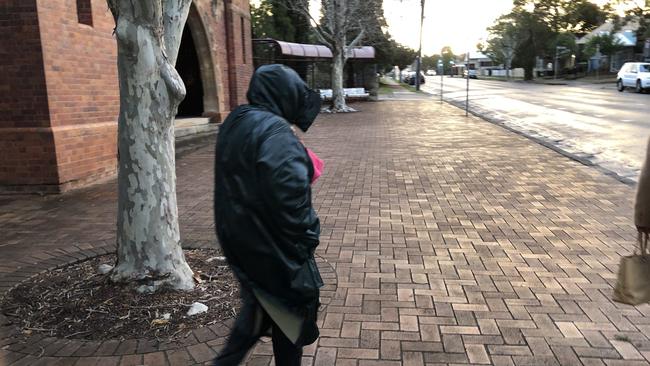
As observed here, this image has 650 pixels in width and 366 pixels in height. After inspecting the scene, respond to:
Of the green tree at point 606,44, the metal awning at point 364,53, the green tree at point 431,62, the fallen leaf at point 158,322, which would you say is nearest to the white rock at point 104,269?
the fallen leaf at point 158,322

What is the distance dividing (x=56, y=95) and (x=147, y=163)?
15.5ft

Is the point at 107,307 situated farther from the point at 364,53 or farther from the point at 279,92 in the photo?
the point at 364,53

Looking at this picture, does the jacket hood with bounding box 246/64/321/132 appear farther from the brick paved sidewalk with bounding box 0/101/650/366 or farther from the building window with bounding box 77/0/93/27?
the building window with bounding box 77/0/93/27

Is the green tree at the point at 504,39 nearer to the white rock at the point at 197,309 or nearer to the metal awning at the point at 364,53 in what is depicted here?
the metal awning at the point at 364,53

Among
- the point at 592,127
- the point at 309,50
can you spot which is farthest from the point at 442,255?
the point at 309,50

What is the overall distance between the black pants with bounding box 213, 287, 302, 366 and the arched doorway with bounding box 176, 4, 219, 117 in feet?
43.8

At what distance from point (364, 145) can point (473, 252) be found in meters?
7.92

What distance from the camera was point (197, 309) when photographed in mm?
3879

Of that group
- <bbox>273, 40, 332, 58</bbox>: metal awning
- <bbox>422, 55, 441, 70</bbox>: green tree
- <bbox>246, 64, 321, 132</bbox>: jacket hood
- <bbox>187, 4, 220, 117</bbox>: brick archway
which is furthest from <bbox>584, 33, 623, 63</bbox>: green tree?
<bbox>422, 55, 441, 70</bbox>: green tree

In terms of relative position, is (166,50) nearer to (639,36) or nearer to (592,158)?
(592,158)

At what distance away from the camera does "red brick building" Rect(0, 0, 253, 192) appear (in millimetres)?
7629

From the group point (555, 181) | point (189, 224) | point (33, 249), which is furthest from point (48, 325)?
point (555, 181)

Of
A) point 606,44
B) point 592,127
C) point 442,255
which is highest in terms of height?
point 606,44

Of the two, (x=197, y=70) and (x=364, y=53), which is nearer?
(x=197, y=70)
